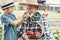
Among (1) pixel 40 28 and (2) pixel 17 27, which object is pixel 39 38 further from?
(2) pixel 17 27

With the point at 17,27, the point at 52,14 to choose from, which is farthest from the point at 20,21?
the point at 52,14

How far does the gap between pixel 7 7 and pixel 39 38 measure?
55 cm

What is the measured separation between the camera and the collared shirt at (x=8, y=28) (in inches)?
88.1

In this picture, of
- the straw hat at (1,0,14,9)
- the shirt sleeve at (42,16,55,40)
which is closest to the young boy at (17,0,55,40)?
the shirt sleeve at (42,16,55,40)

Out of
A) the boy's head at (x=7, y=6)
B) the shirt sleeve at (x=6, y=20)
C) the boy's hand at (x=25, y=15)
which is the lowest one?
the shirt sleeve at (x=6, y=20)

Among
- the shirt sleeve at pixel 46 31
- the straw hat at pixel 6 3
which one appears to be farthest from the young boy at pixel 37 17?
the straw hat at pixel 6 3

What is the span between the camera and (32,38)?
91.2 inches

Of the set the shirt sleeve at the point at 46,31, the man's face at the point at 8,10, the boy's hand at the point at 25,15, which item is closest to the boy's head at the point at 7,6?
the man's face at the point at 8,10

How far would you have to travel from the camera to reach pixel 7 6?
222cm

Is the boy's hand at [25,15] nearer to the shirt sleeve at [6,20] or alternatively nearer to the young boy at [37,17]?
the young boy at [37,17]

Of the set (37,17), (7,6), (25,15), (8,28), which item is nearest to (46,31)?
(37,17)

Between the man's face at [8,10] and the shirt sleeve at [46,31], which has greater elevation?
the man's face at [8,10]

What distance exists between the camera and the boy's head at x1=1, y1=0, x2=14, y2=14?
87.4 inches

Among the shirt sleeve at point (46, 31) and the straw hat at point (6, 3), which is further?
the shirt sleeve at point (46, 31)
